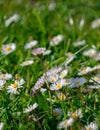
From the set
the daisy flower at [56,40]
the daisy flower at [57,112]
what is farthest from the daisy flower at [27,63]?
the daisy flower at [57,112]

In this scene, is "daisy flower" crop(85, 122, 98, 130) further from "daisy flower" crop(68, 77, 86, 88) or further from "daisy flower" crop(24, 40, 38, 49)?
"daisy flower" crop(24, 40, 38, 49)

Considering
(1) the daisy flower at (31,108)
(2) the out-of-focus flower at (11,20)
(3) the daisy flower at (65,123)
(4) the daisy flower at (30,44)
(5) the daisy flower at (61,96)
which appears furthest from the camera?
(2) the out-of-focus flower at (11,20)

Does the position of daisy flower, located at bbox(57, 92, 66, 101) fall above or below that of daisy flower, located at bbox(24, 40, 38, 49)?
below

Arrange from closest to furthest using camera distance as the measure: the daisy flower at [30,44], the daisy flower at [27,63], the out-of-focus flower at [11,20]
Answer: the daisy flower at [27,63], the daisy flower at [30,44], the out-of-focus flower at [11,20]

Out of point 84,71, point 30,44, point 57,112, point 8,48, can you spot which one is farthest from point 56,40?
point 57,112

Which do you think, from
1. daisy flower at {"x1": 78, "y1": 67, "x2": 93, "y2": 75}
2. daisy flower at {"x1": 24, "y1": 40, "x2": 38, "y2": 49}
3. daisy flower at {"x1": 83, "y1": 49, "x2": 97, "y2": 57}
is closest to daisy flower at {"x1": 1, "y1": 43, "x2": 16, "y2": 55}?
daisy flower at {"x1": 24, "y1": 40, "x2": 38, "y2": 49}

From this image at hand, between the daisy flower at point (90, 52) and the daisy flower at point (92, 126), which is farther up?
the daisy flower at point (90, 52)

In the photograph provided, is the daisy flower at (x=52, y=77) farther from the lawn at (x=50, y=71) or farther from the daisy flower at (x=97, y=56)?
the daisy flower at (x=97, y=56)

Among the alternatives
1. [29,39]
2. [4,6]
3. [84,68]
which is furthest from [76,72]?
[4,6]

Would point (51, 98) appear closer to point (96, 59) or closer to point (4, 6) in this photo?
point (96, 59)
